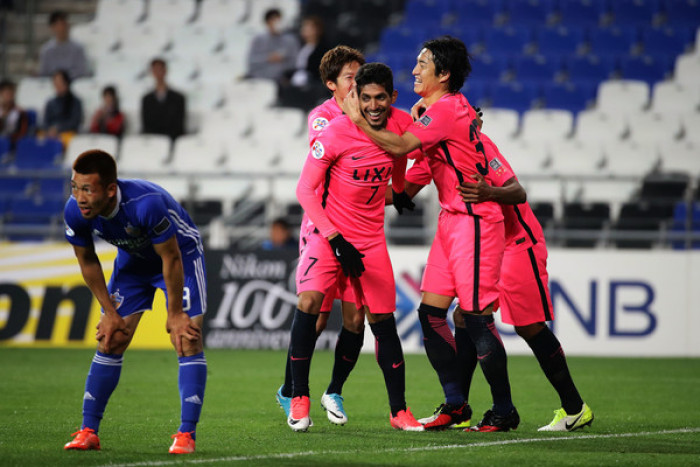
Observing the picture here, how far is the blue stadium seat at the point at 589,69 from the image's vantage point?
768 inches


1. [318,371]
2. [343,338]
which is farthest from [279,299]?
[343,338]

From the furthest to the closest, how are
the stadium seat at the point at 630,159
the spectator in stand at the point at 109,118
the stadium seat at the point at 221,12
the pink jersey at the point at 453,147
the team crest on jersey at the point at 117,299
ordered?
1. the stadium seat at the point at 221,12
2. the spectator in stand at the point at 109,118
3. the stadium seat at the point at 630,159
4. the pink jersey at the point at 453,147
5. the team crest on jersey at the point at 117,299

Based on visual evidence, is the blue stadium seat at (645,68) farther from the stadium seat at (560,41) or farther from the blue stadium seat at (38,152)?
the blue stadium seat at (38,152)

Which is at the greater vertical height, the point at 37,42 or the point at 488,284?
the point at 37,42

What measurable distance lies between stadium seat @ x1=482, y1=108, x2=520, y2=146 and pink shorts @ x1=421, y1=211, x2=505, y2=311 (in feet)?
34.2

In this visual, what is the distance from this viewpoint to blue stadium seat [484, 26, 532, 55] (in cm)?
2005

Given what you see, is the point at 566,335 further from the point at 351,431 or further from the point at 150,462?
the point at 150,462

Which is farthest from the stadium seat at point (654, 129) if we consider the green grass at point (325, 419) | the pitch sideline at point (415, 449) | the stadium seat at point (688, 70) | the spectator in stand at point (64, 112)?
the pitch sideline at point (415, 449)

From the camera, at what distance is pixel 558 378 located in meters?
7.05

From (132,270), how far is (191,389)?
0.81 metres

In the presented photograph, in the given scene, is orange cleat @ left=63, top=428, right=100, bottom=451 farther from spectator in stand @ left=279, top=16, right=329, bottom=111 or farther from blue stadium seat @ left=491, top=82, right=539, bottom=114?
blue stadium seat @ left=491, top=82, right=539, bottom=114

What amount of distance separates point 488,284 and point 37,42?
18.3 m

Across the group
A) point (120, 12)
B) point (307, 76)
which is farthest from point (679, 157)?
point (120, 12)

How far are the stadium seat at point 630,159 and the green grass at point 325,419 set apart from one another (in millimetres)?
4559
